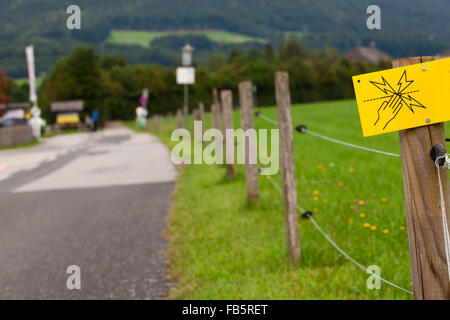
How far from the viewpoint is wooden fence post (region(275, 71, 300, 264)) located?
15.0 ft

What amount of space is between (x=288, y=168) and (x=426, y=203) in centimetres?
269

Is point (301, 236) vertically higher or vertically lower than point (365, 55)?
lower

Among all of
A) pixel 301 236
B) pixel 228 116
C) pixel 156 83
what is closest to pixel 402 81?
pixel 301 236

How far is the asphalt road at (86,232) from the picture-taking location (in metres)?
4.78

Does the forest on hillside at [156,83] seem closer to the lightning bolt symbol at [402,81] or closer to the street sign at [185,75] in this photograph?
the street sign at [185,75]

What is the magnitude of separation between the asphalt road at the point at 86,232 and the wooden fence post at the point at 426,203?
2840 millimetres

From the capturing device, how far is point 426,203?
2.02 metres

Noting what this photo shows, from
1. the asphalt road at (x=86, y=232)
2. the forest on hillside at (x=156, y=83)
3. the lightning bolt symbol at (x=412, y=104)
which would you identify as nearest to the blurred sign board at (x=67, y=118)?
the forest on hillside at (x=156, y=83)

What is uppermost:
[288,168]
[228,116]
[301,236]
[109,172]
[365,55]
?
[365,55]

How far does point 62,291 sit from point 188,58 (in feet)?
50.0

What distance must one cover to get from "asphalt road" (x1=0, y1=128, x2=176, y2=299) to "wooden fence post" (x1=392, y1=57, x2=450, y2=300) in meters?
2.84

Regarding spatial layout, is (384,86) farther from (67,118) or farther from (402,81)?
(67,118)

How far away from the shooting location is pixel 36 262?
18.3 feet

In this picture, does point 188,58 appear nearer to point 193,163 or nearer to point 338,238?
point 193,163
